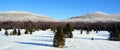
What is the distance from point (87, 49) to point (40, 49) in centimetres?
407

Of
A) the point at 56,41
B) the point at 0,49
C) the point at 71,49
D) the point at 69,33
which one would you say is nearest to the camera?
the point at 0,49

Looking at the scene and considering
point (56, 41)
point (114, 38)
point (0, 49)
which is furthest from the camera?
point (114, 38)

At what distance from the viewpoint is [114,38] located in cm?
3984

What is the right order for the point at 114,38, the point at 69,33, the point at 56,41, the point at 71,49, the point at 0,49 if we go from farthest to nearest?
the point at 69,33
the point at 114,38
the point at 56,41
the point at 71,49
the point at 0,49

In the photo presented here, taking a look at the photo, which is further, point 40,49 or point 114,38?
point 114,38

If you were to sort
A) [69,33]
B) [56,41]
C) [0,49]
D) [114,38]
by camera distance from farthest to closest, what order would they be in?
[69,33] < [114,38] < [56,41] < [0,49]

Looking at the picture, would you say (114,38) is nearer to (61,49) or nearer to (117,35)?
(117,35)

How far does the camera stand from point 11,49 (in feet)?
78.9

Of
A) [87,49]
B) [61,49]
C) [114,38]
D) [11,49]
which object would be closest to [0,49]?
[11,49]

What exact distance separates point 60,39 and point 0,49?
242 inches

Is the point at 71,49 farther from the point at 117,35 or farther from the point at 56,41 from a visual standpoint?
the point at 117,35

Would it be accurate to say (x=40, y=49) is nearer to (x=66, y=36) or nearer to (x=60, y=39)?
(x=60, y=39)

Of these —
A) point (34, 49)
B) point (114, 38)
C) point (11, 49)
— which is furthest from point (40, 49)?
point (114, 38)

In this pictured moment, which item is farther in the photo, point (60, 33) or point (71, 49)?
point (60, 33)
